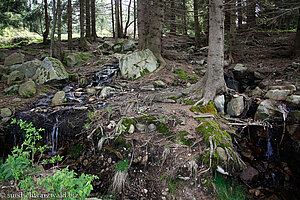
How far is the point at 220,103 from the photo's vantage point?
5.08 m

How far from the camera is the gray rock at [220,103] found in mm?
5047

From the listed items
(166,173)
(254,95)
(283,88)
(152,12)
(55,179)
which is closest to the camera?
(55,179)

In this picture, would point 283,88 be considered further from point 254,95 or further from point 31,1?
point 31,1

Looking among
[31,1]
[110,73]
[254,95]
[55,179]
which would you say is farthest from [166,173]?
[31,1]

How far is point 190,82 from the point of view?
23.6 feet

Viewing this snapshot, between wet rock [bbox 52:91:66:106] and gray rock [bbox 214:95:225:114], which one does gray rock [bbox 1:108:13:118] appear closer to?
wet rock [bbox 52:91:66:106]

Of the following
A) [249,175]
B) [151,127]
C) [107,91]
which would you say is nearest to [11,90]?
[107,91]

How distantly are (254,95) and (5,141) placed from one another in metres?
7.66

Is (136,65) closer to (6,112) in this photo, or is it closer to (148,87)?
(148,87)

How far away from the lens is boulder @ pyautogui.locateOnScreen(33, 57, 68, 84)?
24.6 feet

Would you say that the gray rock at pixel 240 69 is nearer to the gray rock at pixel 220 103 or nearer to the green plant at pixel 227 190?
the gray rock at pixel 220 103

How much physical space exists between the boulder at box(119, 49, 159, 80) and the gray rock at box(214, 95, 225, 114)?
358cm

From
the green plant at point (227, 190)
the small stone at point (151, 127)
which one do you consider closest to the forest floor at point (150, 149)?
the small stone at point (151, 127)

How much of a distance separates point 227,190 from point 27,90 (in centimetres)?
728
